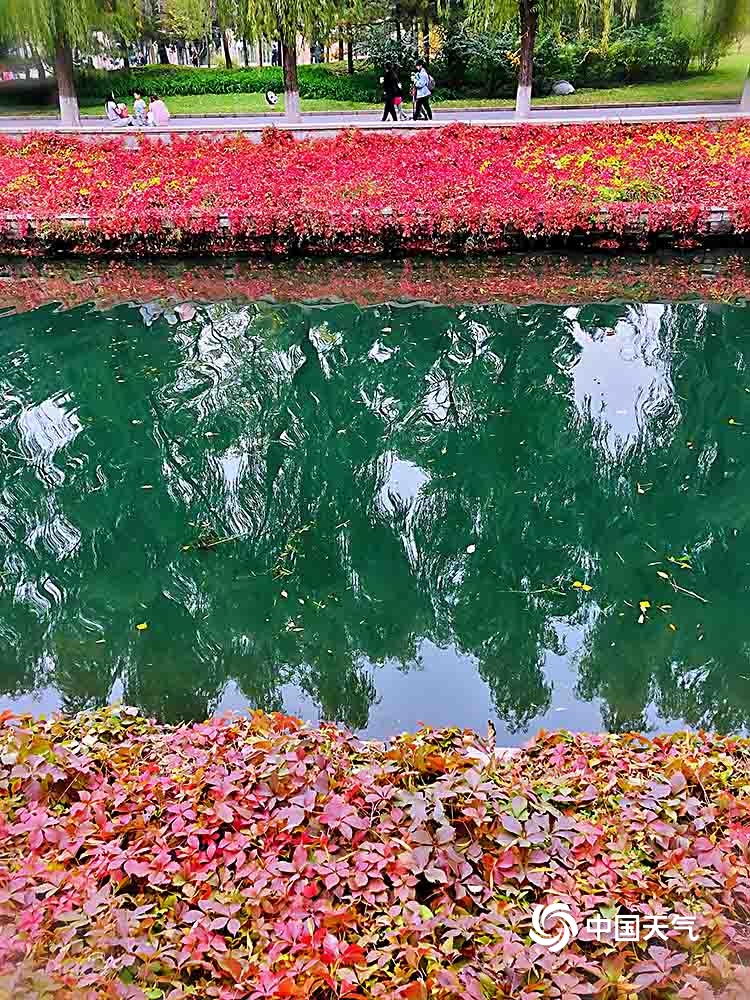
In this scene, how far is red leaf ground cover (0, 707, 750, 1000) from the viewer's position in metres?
2.25

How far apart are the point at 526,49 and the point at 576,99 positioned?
21.5 ft

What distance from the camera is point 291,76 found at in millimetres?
15742

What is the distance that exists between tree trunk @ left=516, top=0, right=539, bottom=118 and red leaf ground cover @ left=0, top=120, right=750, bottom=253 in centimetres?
155

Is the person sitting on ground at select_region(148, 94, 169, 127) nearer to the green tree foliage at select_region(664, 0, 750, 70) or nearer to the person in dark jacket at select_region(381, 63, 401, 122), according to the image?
the person in dark jacket at select_region(381, 63, 401, 122)

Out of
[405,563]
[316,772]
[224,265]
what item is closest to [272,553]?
[405,563]

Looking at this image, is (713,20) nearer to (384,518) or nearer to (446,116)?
(446,116)

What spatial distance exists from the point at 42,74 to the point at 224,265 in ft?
51.6

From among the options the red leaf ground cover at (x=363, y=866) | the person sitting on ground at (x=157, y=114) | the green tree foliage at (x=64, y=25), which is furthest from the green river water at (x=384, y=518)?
the person sitting on ground at (x=157, y=114)

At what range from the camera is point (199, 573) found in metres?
5.59

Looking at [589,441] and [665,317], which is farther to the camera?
[665,317]

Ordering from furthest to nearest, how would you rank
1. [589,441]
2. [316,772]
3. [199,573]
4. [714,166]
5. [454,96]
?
[454,96]
[714,166]
[589,441]
[199,573]
[316,772]

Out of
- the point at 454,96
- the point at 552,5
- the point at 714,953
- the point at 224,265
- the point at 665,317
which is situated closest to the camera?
the point at 714,953

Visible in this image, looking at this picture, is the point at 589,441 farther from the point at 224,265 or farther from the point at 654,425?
the point at 224,265

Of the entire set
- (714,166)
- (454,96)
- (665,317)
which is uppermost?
(454,96)
